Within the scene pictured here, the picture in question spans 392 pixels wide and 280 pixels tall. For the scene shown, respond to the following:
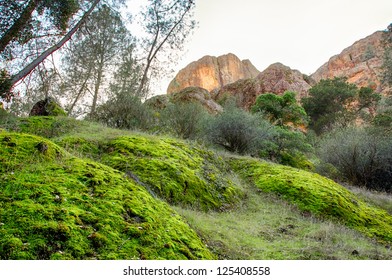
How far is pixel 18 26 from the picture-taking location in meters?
9.42

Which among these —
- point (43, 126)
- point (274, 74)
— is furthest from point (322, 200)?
point (274, 74)

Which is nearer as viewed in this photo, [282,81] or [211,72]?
[282,81]

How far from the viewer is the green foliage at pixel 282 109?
68.1ft

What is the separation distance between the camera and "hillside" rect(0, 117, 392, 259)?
3037 mm

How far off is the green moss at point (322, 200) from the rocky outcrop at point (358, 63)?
47.2 m

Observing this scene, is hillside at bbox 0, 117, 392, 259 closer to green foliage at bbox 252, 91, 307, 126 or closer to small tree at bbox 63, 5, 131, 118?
small tree at bbox 63, 5, 131, 118

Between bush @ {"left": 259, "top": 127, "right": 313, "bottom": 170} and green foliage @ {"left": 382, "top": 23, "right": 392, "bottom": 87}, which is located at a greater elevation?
green foliage @ {"left": 382, "top": 23, "right": 392, "bottom": 87}

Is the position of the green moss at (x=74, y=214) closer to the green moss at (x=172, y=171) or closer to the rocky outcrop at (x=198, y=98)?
the green moss at (x=172, y=171)

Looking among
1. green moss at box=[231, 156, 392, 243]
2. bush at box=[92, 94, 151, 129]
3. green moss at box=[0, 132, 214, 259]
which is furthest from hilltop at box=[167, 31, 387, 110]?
green moss at box=[0, 132, 214, 259]

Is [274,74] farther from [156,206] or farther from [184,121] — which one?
[156,206]

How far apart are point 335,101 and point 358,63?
28.6 meters

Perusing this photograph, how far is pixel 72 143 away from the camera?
7.64 metres

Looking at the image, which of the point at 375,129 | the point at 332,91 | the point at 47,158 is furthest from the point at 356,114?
the point at 47,158

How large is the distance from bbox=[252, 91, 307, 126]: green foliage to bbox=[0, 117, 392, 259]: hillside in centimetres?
1082
